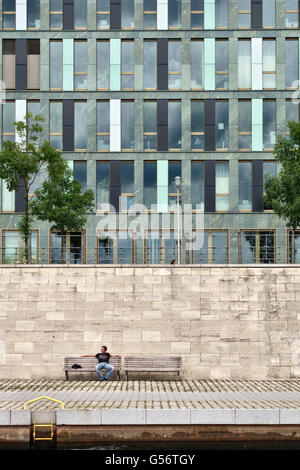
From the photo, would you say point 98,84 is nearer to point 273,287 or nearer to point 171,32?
point 171,32

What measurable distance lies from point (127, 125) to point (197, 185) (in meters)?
6.28

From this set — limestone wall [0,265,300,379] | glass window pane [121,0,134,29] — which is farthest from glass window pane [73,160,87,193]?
limestone wall [0,265,300,379]

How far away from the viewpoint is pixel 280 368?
18641 mm

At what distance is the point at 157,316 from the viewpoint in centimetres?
1925

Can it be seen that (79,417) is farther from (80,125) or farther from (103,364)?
(80,125)

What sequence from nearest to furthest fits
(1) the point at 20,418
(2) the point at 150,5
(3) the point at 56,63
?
(1) the point at 20,418 → (3) the point at 56,63 → (2) the point at 150,5

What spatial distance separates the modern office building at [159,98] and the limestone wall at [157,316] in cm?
1577

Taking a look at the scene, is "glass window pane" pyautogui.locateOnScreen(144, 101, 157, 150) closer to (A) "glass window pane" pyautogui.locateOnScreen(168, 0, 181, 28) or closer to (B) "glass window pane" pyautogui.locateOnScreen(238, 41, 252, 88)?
(A) "glass window pane" pyautogui.locateOnScreen(168, 0, 181, 28)

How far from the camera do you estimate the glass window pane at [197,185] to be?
Answer: 117ft

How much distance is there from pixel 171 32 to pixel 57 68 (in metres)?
8.17

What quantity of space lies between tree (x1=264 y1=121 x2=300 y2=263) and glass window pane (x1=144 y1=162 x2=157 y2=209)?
32.9 feet

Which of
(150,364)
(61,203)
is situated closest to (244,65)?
(61,203)

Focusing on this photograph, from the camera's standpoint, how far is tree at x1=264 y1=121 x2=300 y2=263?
2588 cm
